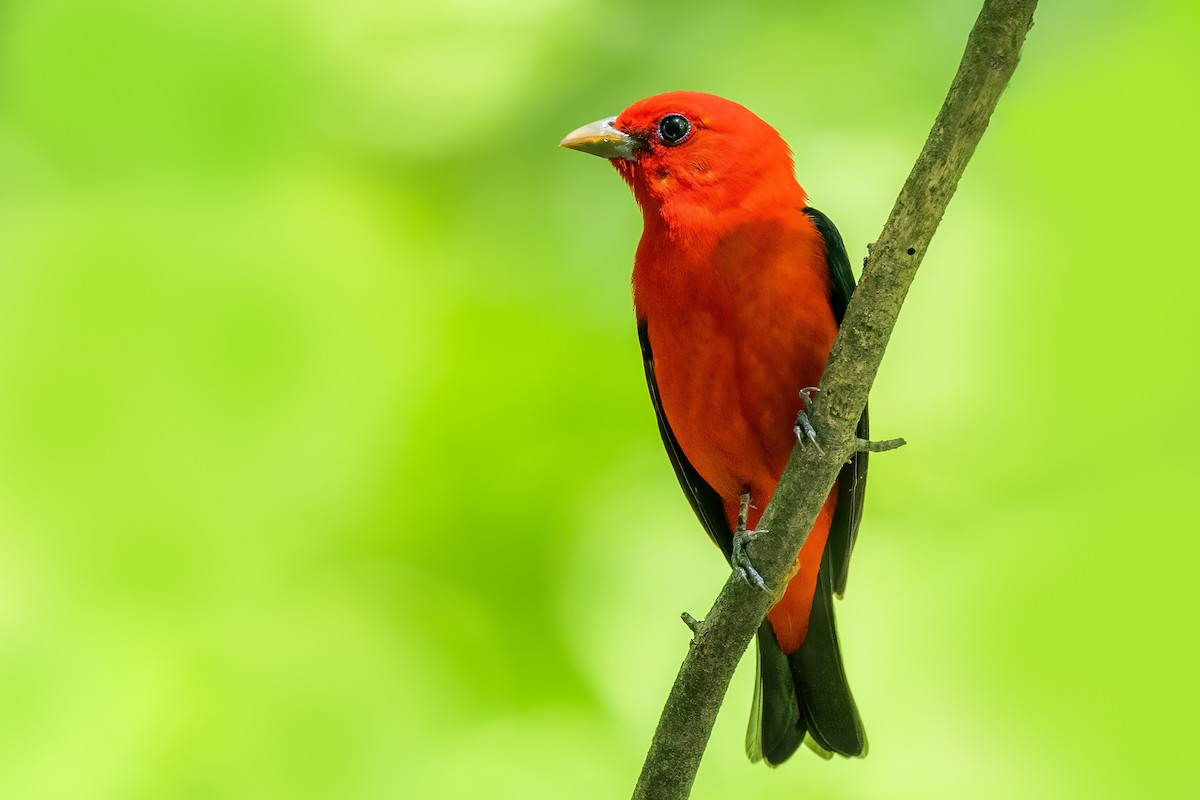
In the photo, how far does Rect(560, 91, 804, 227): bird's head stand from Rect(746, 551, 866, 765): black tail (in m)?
1.31

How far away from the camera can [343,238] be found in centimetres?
475

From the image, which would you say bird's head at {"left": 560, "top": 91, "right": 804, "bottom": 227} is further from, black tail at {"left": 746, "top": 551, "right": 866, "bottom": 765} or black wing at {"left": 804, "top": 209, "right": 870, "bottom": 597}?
black tail at {"left": 746, "top": 551, "right": 866, "bottom": 765}

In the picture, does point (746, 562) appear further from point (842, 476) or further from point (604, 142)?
point (604, 142)

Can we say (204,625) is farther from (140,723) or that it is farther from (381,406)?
(381,406)

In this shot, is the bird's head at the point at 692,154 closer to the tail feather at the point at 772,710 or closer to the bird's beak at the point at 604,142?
the bird's beak at the point at 604,142

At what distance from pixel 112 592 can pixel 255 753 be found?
756 millimetres

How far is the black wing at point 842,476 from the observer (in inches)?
147

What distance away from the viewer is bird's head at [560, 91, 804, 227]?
151 inches

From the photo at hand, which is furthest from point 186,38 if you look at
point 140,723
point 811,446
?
point 811,446

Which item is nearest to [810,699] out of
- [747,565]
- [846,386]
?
[747,565]

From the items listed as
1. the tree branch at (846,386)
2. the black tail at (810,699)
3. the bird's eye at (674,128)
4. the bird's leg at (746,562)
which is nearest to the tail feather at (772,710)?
the black tail at (810,699)

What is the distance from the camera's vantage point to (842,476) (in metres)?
3.94

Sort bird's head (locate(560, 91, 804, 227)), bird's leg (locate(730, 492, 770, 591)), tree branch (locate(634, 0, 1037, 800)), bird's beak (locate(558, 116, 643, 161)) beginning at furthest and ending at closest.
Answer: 1. bird's beak (locate(558, 116, 643, 161))
2. bird's head (locate(560, 91, 804, 227))
3. bird's leg (locate(730, 492, 770, 591))
4. tree branch (locate(634, 0, 1037, 800))

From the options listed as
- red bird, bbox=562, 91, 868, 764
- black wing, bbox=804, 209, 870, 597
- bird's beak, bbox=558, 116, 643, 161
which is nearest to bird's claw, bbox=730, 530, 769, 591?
red bird, bbox=562, 91, 868, 764
